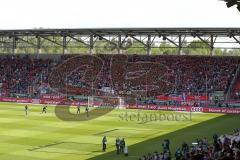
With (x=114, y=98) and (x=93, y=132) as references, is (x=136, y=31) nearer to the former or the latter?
(x=114, y=98)

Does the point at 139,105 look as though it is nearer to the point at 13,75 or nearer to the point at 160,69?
the point at 160,69

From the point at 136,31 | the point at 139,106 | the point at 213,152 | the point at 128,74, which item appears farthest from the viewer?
the point at 128,74

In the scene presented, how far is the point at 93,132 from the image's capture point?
4244 centimetres

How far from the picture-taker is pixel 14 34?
8519cm

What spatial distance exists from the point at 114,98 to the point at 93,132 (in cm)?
2619

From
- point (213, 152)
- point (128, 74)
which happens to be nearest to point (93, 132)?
point (213, 152)

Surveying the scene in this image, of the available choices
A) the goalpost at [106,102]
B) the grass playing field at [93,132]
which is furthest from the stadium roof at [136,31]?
the grass playing field at [93,132]

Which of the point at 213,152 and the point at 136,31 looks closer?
the point at 213,152

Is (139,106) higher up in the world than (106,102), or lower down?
lower down

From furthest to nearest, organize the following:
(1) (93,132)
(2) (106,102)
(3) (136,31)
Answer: (3) (136,31) < (2) (106,102) < (1) (93,132)

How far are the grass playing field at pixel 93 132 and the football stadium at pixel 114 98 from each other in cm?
7

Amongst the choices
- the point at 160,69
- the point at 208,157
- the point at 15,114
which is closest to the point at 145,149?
→ the point at 208,157

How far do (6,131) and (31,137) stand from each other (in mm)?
4332

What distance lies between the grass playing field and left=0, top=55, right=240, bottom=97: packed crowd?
36.2ft
